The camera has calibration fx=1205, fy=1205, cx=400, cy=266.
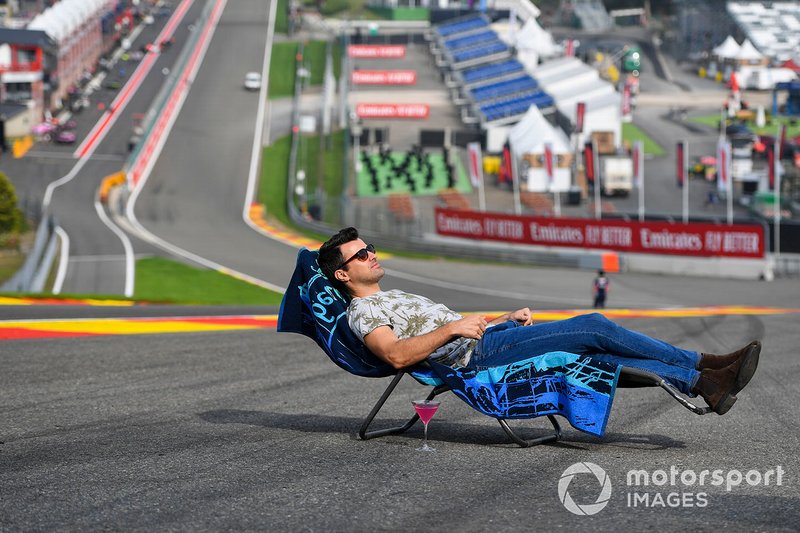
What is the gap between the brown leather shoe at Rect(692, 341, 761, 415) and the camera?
249 inches

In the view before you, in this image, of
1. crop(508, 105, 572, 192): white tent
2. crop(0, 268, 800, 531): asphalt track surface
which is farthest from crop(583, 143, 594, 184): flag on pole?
crop(0, 268, 800, 531): asphalt track surface

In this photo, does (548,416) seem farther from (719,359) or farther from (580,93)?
(580,93)

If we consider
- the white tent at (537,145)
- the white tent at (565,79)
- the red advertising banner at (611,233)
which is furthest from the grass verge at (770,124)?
the red advertising banner at (611,233)

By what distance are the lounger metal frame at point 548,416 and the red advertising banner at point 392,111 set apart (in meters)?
65.2

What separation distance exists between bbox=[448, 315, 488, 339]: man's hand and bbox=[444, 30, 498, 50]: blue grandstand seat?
81.0 metres

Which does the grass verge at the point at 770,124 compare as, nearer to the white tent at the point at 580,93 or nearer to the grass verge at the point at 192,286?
the white tent at the point at 580,93

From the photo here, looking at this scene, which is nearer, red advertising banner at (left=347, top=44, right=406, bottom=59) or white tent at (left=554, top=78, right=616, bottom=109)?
white tent at (left=554, top=78, right=616, bottom=109)

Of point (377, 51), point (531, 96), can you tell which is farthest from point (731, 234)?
point (377, 51)

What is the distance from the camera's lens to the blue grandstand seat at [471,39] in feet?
284

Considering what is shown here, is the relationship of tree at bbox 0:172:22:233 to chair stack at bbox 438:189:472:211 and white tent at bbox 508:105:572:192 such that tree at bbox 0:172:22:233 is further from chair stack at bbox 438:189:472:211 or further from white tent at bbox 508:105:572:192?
white tent at bbox 508:105:572:192

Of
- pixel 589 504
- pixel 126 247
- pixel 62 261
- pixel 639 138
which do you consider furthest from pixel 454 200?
pixel 589 504

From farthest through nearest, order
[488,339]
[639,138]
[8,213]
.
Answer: [639,138]
[8,213]
[488,339]

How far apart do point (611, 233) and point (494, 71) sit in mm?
39988

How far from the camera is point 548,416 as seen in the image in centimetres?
690
